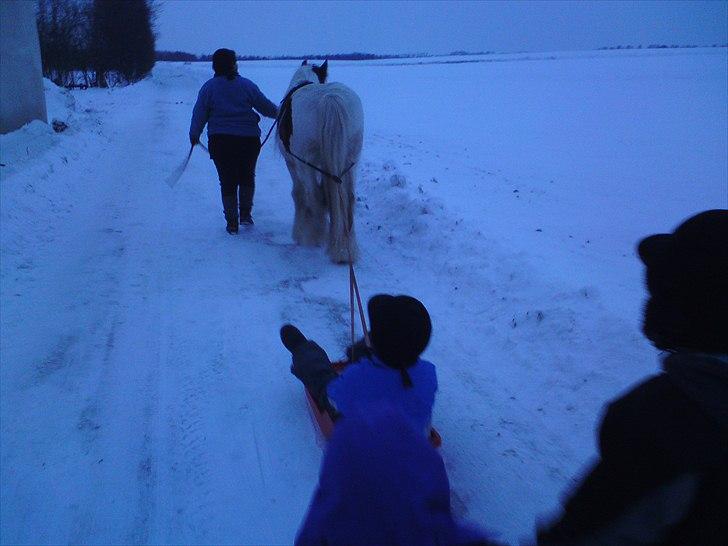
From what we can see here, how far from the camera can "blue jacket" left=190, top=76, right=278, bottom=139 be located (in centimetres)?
532

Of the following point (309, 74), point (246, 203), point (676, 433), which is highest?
point (309, 74)

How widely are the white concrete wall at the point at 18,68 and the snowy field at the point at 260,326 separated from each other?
2.48 ft

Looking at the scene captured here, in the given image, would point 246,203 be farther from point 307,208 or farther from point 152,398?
point 152,398

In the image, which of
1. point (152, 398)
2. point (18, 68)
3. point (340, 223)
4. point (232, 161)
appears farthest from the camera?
point (18, 68)

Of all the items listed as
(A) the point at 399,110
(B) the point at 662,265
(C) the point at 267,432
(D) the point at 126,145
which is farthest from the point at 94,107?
(B) the point at 662,265

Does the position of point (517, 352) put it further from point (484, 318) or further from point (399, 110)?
point (399, 110)

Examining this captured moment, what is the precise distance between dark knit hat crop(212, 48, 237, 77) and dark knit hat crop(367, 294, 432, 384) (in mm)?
4350

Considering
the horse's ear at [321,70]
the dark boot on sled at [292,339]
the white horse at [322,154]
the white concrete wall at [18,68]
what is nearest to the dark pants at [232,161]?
the white horse at [322,154]

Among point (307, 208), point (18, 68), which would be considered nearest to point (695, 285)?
point (307, 208)

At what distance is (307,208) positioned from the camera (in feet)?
16.3

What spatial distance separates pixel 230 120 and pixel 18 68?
6.28m

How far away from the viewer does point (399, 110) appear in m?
17.1

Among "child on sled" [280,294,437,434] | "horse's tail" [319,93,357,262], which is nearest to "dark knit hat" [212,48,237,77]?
"horse's tail" [319,93,357,262]

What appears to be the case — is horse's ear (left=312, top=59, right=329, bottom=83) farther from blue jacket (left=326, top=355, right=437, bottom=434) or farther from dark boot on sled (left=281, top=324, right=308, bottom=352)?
blue jacket (left=326, top=355, right=437, bottom=434)
